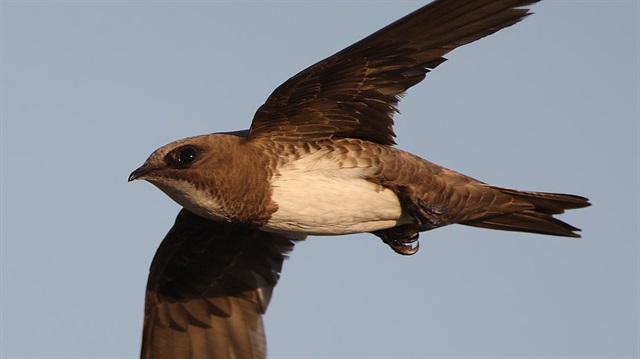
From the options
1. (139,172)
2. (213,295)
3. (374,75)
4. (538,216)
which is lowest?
(213,295)

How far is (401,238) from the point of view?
10.7 m

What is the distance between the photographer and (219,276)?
11.9 meters

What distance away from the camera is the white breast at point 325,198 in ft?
32.1

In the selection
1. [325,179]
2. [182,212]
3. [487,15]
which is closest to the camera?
[487,15]

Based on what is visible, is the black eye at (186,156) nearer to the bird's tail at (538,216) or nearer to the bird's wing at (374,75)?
the bird's wing at (374,75)

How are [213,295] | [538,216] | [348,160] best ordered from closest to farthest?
[348,160]
[538,216]
[213,295]

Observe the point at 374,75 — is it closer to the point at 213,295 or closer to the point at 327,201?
the point at 327,201

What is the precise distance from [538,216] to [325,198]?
6.60ft

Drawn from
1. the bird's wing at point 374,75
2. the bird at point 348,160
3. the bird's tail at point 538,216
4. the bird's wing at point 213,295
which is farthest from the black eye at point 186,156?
the bird's tail at point 538,216

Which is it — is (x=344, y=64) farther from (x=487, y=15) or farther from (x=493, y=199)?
(x=493, y=199)

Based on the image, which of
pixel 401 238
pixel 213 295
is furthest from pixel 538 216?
pixel 213 295

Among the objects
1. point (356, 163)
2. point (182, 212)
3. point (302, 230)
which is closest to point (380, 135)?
point (356, 163)

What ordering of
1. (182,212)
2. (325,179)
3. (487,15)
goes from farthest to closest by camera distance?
(182,212)
(325,179)
(487,15)

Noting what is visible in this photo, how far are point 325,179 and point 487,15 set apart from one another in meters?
1.87
